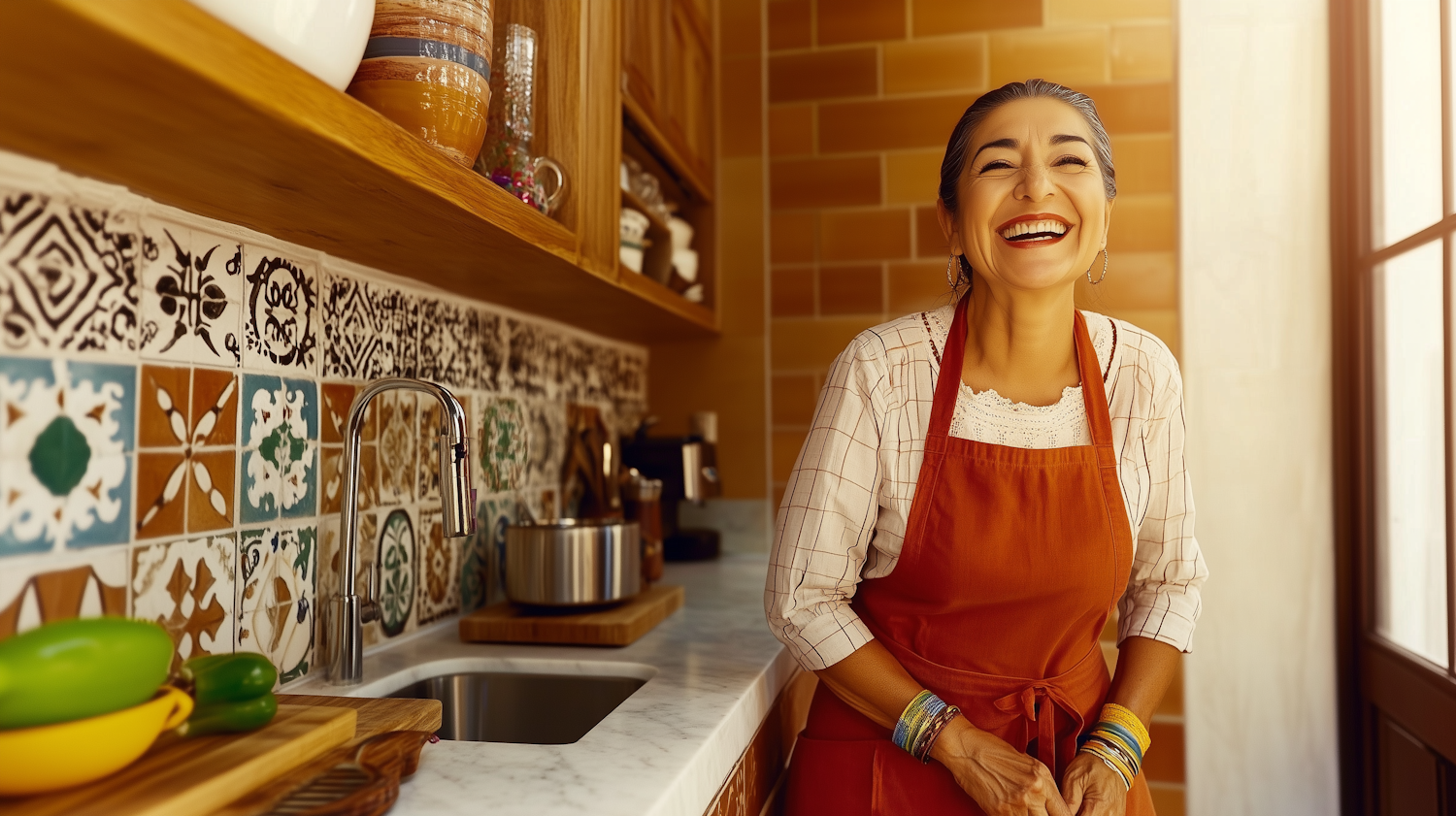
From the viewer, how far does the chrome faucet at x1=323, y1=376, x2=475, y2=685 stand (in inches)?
40.0

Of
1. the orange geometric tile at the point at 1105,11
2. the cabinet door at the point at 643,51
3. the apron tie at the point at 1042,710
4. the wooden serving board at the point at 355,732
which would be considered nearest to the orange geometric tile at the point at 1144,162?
the orange geometric tile at the point at 1105,11

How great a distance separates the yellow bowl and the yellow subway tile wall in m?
1.77

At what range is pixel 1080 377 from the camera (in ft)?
3.92

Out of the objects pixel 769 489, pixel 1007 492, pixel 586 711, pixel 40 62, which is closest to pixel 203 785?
pixel 40 62

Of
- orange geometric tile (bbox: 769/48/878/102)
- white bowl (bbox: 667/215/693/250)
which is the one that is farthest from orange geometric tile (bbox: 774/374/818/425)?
orange geometric tile (bbox: 769/48/878/102)

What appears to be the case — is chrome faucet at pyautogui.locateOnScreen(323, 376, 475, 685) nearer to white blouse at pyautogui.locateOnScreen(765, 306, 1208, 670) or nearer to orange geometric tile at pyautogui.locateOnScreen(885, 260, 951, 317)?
white blouse at pyautogui.locateOnScreen(765, 306, 1208, 670)

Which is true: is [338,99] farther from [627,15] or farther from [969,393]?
[627,15]

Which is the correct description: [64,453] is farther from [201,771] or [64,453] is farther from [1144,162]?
[1144,162]

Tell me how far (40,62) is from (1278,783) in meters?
2.37

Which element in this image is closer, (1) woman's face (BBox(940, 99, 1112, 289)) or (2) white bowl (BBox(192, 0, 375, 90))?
(2) white bowl (BBox(192, 0, 375, 90))

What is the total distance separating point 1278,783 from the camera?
6.39ft

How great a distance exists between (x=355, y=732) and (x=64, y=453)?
350 mm

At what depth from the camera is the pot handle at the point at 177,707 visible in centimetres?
69

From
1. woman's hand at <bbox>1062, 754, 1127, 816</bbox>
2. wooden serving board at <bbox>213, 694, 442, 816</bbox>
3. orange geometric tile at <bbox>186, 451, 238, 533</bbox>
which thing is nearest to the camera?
wooden serving board at <bbox>213, 694, 442, 816</bbox>
